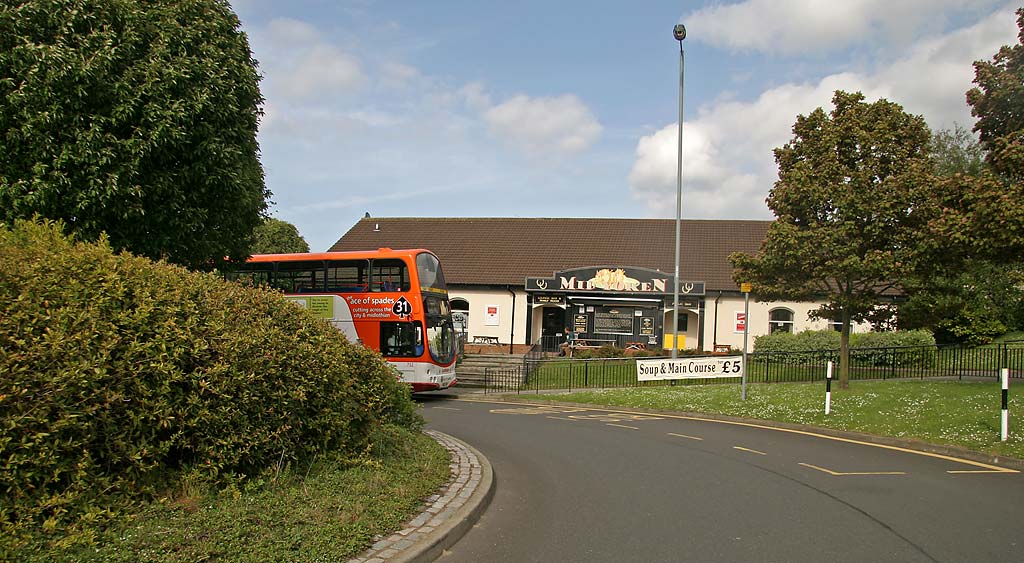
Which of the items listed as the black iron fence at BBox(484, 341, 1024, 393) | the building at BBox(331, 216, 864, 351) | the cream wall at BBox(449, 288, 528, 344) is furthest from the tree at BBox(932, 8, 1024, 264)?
the cream wall at BBox(449, 288, 528, 344)

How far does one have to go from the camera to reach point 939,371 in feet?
74.4

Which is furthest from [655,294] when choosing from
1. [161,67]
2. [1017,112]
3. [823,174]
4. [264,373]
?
[264,373]

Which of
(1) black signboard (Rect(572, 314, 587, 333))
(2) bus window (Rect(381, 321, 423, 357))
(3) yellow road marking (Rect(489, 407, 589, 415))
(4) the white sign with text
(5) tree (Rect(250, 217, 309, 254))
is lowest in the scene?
(3) yellow road marking (Rect(489, 407, 589, 415))

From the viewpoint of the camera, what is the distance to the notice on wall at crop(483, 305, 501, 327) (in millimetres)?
37406

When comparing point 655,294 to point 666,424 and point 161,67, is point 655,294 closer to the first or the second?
point 666,424

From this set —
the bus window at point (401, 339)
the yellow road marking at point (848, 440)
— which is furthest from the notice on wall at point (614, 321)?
the yellow road marking at point (848, 440)

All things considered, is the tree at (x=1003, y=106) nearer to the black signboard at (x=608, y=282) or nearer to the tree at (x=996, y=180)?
the tree at (x=996, y=180)

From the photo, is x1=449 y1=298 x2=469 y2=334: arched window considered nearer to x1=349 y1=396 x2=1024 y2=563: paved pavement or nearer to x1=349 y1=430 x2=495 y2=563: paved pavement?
x1=349 y1=396 x2=1024 y2=563: paved pavement

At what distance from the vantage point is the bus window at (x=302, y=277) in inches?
843

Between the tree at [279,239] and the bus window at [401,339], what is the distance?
1321 inches

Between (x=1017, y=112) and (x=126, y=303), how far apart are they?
1470cm

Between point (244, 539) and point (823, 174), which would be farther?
point (823, 174)

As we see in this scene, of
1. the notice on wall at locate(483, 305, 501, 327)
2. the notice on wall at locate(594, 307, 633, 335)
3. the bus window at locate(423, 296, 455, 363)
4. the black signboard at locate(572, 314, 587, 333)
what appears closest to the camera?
the bus window at locate(423, 296, 455, 363)

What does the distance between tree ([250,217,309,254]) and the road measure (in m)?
44.4
